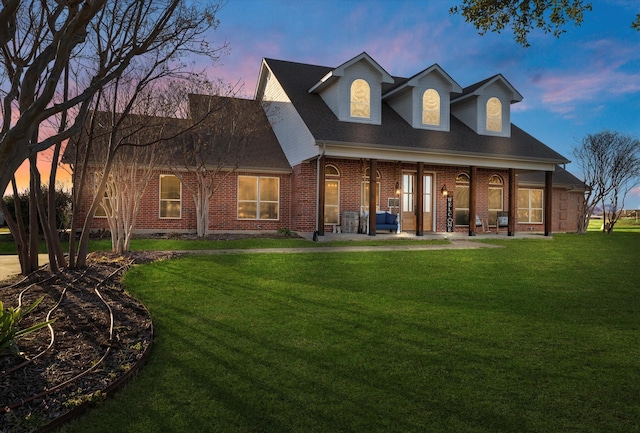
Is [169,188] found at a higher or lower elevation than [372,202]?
higher

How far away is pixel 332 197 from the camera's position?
60.3ft

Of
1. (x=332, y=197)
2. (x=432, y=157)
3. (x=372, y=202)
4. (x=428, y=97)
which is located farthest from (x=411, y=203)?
(x=428, y=97)

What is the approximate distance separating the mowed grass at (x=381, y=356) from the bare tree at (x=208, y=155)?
7887 millimetres

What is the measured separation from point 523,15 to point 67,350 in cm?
902

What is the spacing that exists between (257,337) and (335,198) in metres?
13.7

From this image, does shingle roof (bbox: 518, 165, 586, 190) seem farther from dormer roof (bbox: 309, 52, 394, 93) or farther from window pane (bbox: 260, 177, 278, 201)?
window pane (bbox: 260, 177, 278, 201)

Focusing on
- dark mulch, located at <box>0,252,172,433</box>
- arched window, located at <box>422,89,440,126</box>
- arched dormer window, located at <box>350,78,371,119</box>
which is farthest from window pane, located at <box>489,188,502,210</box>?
dark mulch, located at <box>0,252,172,433</box>

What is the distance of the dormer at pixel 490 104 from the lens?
20.3 meters

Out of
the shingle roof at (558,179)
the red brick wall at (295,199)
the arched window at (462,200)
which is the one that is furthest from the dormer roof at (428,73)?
the shingle roof at (558,179)

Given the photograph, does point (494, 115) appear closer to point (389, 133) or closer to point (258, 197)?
point (389, 133)

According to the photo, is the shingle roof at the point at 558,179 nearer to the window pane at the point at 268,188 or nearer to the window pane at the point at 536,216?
the window pane at the point at 536,216

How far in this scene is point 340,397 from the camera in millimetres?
3502

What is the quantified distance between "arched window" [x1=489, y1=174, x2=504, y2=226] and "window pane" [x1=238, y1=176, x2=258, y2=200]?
37.3ft

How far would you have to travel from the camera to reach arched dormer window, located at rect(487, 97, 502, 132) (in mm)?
20688
